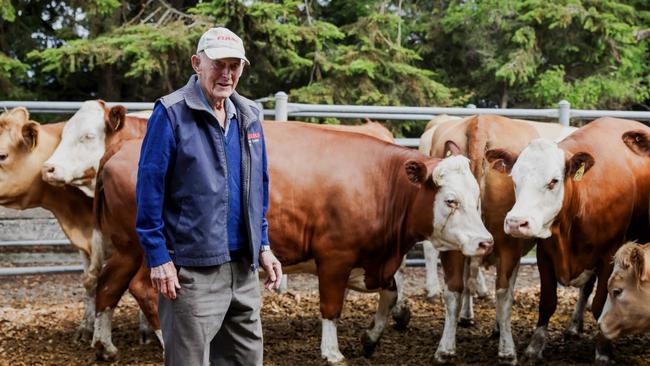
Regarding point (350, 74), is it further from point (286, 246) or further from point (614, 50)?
point (286, 246)

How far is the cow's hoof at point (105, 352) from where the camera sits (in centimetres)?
576

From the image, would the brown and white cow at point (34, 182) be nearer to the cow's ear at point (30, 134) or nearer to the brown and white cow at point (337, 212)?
the cow's ear at point (30, 134)

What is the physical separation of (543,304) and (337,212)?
171 cm

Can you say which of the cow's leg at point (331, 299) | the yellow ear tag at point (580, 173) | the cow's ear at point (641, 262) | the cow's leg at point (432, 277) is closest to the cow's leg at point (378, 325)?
the cow's leg at point (331, 299)

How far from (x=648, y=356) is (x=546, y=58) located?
8.04m

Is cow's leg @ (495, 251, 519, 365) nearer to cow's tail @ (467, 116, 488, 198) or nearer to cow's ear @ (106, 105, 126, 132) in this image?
cow's tail @ (467, 116, 488, 198)

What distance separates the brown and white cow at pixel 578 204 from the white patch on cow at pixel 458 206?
0.80 feet

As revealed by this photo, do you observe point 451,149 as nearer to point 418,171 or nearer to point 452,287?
point 418,171

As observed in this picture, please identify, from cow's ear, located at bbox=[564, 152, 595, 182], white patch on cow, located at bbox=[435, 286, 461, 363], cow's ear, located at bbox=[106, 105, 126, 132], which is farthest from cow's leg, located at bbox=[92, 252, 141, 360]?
cow's ear, located at bbox=[564, 152, 595, 182]

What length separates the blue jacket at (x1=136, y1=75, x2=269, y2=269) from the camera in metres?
3.42

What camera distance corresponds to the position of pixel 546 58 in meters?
13.3

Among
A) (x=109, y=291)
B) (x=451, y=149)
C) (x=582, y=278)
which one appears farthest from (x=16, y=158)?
(x=582, y=278)

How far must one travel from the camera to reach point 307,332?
682cm

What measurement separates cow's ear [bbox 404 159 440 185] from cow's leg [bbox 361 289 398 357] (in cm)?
98
